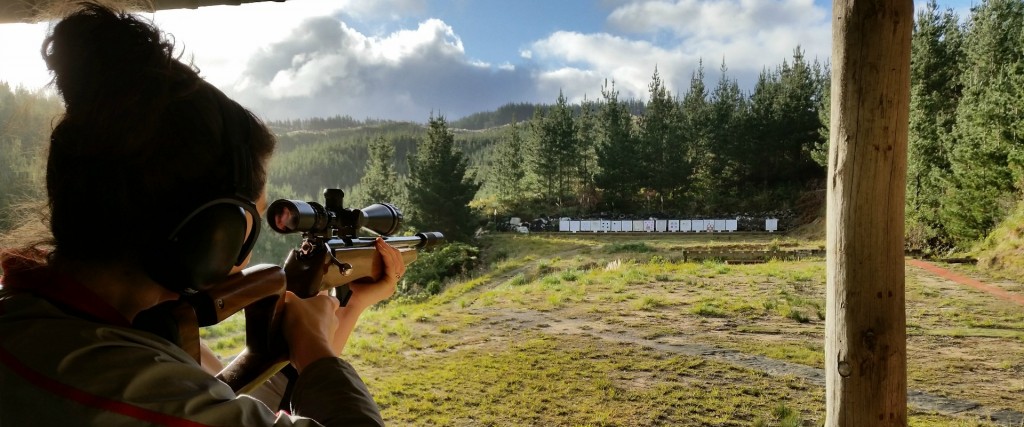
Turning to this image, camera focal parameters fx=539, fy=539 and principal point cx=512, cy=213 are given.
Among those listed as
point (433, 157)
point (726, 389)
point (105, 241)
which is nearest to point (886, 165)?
point (726, 389)

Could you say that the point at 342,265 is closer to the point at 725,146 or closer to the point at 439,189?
the point at 439,189

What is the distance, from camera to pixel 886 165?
1.68 meters

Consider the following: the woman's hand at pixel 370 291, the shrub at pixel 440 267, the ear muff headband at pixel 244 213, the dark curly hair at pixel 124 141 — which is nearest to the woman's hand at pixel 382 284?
the woman's hand at pixel 370 291

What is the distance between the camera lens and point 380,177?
4906 mm

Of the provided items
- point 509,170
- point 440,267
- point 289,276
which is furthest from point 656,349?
point 509,170

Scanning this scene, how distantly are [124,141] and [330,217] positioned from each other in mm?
577

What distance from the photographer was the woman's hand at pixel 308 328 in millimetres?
745

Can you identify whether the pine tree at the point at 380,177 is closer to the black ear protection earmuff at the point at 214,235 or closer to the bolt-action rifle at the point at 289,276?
the bolt-action rifle at the point at 289,276

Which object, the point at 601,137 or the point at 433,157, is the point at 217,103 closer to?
the point at 433,157

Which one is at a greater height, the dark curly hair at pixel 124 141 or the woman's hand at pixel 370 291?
the dark curly hair at pixel 124 141

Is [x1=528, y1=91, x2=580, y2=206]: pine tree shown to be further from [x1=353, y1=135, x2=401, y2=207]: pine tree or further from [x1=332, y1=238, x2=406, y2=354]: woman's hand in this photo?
[x1=332, y1=238, x2=406, y2=354]: woman's hand

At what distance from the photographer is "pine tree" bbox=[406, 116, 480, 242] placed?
4.92 meters

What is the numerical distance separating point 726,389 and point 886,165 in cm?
132

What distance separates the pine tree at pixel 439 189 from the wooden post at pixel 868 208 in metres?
3.50
